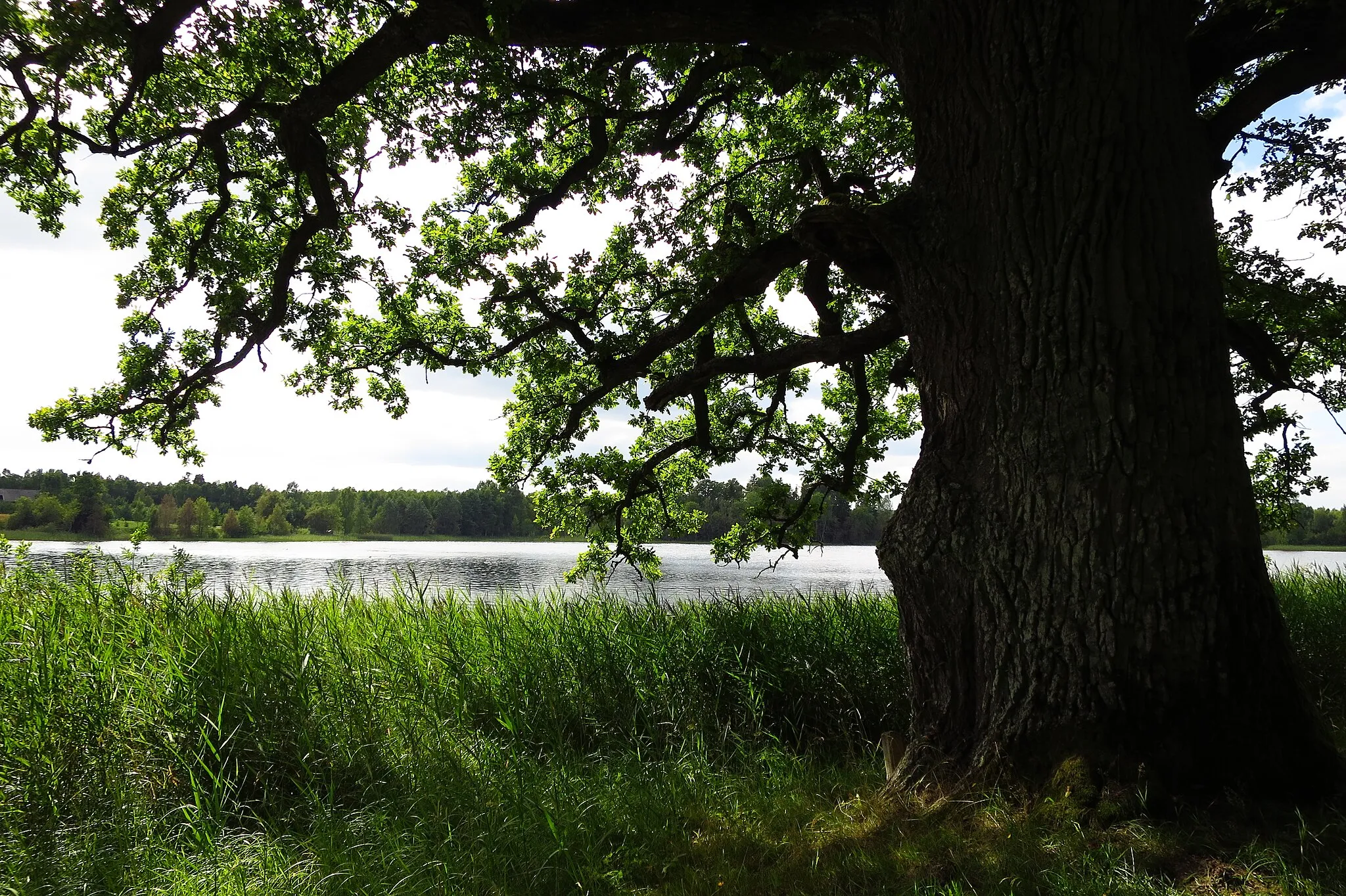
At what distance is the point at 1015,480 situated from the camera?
3.37 m

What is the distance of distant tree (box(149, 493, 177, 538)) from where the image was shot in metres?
35.7

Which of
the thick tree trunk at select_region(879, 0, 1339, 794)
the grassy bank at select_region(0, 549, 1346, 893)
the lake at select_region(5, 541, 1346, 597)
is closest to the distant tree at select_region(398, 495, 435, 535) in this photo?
the lake at select_region(5, 541, 1346, 597)

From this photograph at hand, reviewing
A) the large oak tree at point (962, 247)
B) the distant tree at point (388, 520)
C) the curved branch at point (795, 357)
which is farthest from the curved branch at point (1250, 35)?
the distant tree at point (388, 520)

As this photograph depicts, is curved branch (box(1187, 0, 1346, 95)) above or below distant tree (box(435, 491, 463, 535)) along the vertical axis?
above

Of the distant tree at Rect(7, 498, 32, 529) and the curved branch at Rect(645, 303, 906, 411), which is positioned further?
the distant tree at Rect(7, 498, 32, 529)

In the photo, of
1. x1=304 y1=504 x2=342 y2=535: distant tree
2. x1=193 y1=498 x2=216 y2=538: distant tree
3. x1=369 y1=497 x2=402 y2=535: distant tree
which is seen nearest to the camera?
x1=193 y1=498 x2=216 y2=538: distant tree

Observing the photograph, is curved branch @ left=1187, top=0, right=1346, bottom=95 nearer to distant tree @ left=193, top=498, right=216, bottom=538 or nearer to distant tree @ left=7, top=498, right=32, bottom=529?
distant tree @ left=7, top=498, right=32, bottom=529

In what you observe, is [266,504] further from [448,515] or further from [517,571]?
[517,571]

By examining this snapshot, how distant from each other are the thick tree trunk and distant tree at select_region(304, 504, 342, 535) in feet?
215

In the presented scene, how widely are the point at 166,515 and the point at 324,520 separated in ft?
85.2

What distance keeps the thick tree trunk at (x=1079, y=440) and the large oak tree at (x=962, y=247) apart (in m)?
0.01

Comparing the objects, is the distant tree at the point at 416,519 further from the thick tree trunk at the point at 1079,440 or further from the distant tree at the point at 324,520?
the thick tree trunk at the point at 1079,440

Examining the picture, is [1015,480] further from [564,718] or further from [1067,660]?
[564,718]

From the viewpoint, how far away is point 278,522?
53688 mm
